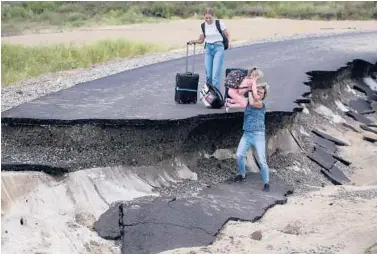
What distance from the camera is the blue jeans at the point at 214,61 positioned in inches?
472

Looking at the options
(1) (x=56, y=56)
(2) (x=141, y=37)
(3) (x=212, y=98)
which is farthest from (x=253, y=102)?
(2) (x=141, y=37)

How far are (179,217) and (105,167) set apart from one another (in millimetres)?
1408

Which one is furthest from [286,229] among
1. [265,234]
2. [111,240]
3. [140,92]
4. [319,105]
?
[319,105]

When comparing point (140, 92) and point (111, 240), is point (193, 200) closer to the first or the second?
point (111, 240)

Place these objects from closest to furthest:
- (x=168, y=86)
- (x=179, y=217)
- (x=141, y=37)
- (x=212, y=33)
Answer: (x=179, y=217), (x=212, y=33), (x=168, y=86), (x=141, y=37)

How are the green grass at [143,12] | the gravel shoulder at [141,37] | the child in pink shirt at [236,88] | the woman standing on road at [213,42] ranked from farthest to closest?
1. the green grass at [143,12]
2. the gravel shoulder at [141,37]
3. the woman standing on road at [213,42]
4. the child in pink shirt at [236,88]

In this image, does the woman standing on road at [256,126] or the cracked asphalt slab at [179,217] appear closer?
the cracked asphalt slab at [179,217]

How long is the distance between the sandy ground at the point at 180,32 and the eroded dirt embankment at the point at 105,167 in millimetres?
18182

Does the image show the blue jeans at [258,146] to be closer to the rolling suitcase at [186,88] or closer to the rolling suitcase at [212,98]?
the rolling suitcase at [212,98]

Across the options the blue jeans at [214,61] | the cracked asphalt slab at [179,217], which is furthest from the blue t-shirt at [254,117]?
the blue jeans at [214,61]

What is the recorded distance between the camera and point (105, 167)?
9078 millimetres

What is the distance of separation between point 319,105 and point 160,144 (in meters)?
7.54

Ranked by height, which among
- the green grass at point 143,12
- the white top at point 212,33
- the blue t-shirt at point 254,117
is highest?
the white top at point 212,33

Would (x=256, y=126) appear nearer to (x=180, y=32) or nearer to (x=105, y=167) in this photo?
(x=105, y=167)
